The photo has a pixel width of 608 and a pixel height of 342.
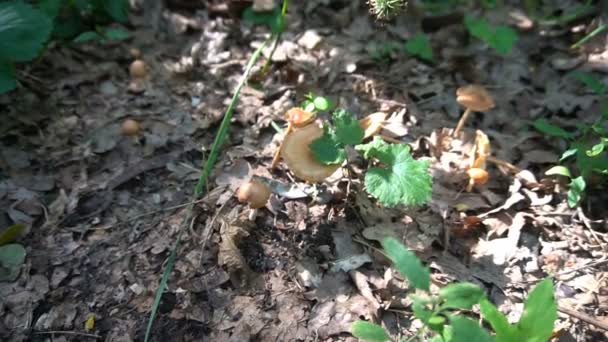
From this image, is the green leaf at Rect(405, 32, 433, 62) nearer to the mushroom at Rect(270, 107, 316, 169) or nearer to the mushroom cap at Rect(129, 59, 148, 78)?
the mushroom at Rect(270, 107, 316, 169)

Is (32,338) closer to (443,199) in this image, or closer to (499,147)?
(443,199)

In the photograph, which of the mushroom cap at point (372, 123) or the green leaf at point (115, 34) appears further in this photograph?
the green leaf at point (115, 34)

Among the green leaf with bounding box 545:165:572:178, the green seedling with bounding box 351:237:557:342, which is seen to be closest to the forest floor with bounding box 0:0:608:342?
→ the green leaf with bounding box 545:165:572:178

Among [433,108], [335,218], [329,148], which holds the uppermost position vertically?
[329,148]

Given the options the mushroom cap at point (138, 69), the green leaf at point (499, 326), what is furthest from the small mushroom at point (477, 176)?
the mushroom cap at point (138, 69)

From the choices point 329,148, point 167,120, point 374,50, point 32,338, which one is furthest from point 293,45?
point 32,338

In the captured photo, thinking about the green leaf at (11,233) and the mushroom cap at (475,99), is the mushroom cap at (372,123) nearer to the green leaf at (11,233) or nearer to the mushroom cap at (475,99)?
the mushroom cap at (475,99)
